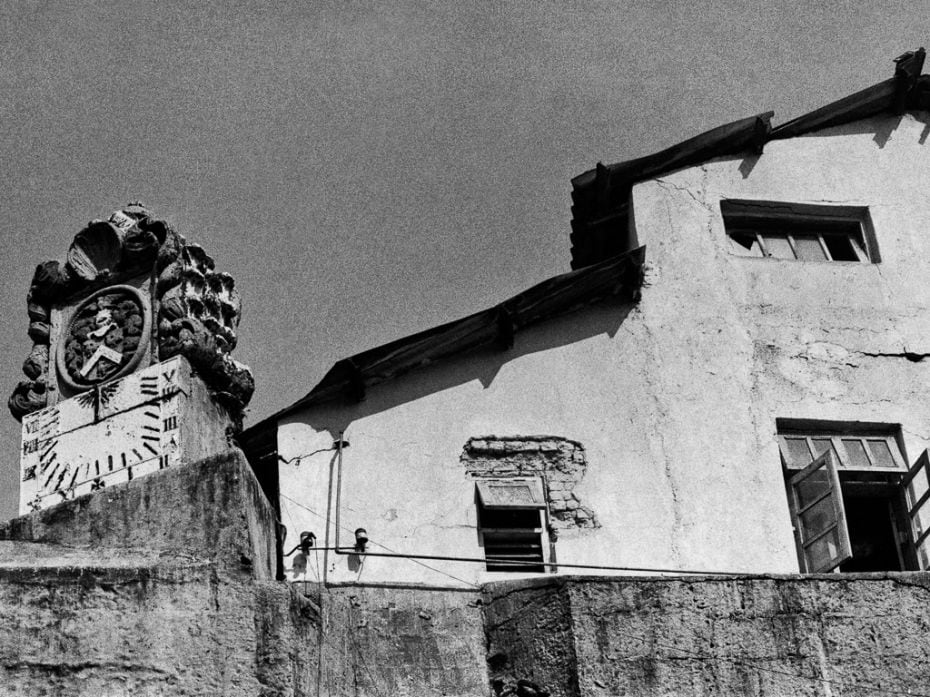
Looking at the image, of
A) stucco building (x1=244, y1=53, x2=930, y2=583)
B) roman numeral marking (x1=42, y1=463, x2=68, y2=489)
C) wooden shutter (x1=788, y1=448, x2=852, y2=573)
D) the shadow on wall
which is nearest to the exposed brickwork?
stucco building (x1=244, y1=53, x2=930, y2=583)

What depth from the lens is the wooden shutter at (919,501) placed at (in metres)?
16.1

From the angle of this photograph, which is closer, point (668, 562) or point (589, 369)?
point (668, 562)

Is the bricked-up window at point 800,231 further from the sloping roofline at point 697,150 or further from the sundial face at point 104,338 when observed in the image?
the sundial face at point 104,338

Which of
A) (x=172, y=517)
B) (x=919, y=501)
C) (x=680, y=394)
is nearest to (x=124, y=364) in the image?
(x=172, y=517)

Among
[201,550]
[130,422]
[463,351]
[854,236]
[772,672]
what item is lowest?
[772,672]

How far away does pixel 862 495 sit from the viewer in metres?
16.5

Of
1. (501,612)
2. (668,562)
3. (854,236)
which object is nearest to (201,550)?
(501,612)

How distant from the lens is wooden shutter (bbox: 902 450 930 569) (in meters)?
16.1

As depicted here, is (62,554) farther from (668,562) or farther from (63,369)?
(668,562)

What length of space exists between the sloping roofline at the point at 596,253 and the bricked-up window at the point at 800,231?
68cm

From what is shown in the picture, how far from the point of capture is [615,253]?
60.5ft

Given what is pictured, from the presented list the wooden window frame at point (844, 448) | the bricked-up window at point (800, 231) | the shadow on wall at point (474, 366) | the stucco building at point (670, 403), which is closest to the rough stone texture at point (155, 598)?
the stucco building at point (670, 403)

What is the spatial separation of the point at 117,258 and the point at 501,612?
15.3 feet

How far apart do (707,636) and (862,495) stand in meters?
4.26
